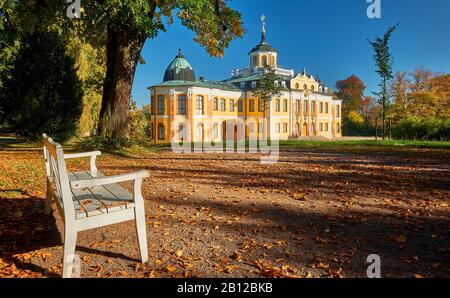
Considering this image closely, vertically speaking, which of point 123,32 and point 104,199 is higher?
point 123,32

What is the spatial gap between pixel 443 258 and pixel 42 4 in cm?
1338

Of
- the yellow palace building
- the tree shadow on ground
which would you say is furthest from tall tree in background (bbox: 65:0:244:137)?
the yellow palace building

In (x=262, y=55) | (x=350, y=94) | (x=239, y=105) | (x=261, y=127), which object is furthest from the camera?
(x=350, y=94)

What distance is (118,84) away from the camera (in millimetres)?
11477

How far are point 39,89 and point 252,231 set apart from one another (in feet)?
54.5

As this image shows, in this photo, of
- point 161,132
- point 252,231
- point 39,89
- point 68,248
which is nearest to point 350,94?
point 161,132

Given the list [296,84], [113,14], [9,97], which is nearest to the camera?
[113,14]

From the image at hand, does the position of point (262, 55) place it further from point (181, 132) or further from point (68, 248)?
point (68, 248)

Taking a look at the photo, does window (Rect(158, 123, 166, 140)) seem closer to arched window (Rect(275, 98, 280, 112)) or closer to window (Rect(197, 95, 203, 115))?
window (Rect(197, 95, 203, 115))
